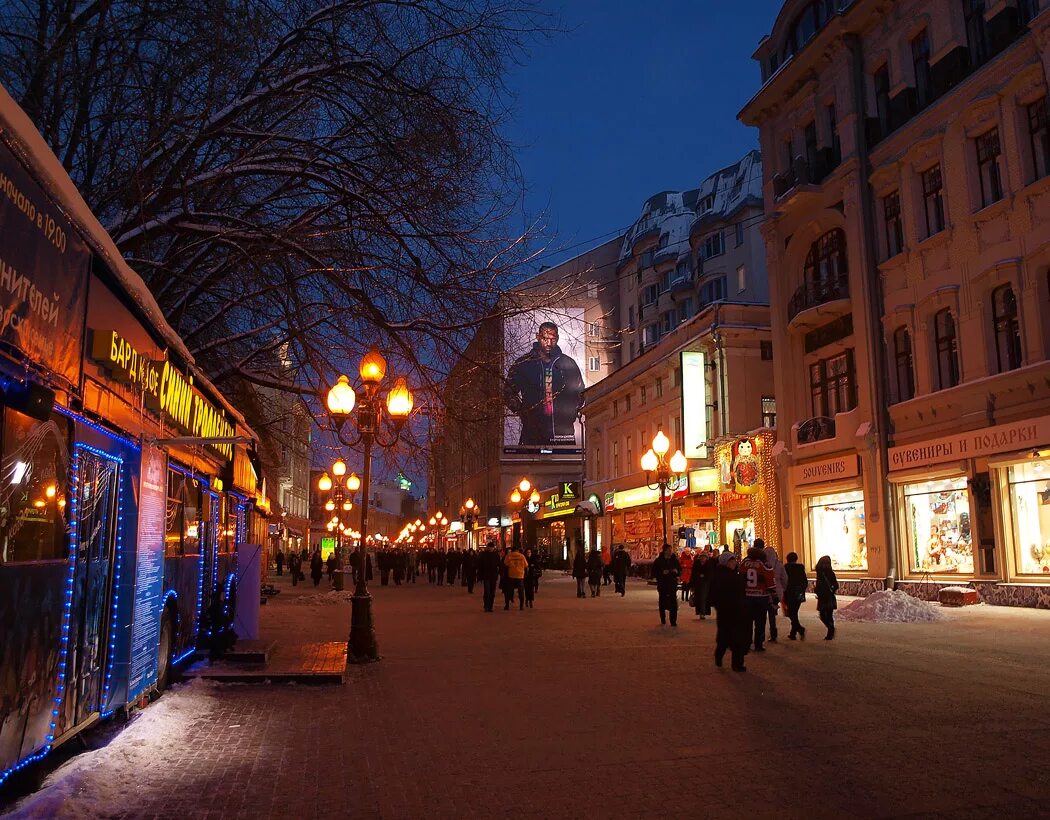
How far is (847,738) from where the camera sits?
7758mm

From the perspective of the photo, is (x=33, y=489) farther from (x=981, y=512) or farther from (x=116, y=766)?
(x=981, y=512)

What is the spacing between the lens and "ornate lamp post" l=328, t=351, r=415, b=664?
1267 cm

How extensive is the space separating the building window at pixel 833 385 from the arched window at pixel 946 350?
12.9ft

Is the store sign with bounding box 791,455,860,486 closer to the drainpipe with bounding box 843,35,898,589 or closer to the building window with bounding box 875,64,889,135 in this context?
the drainpipe with bounding box 843,35,898,589

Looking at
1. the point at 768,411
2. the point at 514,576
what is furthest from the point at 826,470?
the point at 514,576

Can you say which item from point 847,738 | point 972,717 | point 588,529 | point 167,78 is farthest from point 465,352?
point 588,529

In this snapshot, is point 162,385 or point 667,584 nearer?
point 162,385

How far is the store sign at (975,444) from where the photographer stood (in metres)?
19.8

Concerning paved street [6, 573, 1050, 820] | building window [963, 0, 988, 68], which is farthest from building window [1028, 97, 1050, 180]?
paved street [6, 573, 1050, 820]

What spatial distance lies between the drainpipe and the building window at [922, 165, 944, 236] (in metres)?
2.11

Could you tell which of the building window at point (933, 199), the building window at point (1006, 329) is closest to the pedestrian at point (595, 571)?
the building window at point (1006, 329)

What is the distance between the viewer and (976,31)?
22.9m

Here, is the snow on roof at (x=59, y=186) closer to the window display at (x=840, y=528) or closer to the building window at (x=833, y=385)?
the window display at (x=840, y=528)

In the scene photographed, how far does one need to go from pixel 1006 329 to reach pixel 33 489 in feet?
72.7
